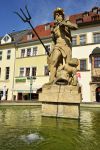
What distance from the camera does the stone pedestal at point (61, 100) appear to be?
692 centimetres

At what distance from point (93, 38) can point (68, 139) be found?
106 feet

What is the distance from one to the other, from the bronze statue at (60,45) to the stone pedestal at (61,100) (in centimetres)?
45

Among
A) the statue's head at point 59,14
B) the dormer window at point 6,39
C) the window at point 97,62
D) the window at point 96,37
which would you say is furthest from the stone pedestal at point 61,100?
the dormer window at point 6,39

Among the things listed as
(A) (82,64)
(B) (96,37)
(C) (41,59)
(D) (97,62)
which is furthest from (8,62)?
(D) (97,62)

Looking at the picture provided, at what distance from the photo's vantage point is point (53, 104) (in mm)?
7207

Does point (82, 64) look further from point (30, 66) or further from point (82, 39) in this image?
point (30, 66)

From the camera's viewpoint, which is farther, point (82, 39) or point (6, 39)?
point (6, 39)

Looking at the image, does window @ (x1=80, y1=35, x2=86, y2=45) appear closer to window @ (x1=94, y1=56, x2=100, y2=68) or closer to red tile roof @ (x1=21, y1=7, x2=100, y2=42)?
red tile roof @ (x1=21, y1=7, x2=100, y2=42)

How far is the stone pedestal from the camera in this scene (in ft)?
22.7

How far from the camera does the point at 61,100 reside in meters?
6.98

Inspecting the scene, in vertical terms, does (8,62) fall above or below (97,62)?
above

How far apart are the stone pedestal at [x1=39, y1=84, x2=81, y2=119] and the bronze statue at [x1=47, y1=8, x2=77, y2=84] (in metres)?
0.45

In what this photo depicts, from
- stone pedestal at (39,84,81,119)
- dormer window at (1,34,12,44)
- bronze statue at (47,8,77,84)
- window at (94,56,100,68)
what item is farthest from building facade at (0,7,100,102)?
stone pedestal at (39,84,81,119)

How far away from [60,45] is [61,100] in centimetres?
200
